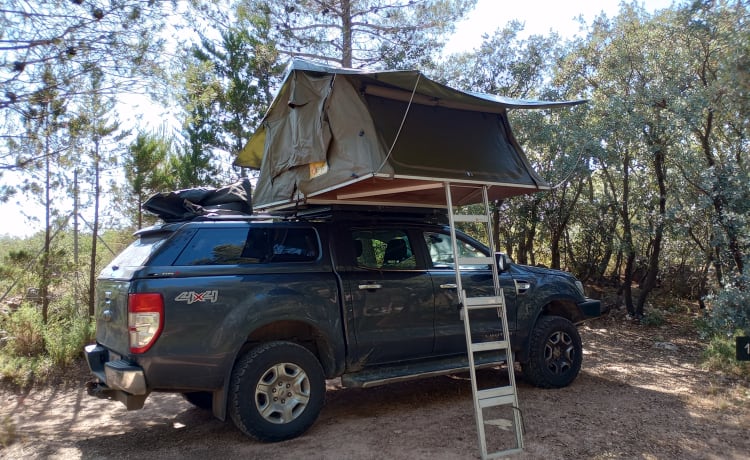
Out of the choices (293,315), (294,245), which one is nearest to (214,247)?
(294,245)

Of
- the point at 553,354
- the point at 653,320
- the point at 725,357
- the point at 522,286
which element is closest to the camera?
the point at 522,286

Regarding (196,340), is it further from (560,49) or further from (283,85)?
(560,49)

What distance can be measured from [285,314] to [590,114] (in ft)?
25.8

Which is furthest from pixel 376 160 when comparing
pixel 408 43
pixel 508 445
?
pixel 408 43

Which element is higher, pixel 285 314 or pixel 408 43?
pixel 408 43

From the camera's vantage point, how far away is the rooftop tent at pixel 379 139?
4.65 meters

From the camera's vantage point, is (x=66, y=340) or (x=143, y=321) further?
(x=66, y=340)

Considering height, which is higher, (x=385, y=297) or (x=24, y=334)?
(x=385, y=297)

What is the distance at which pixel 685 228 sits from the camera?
31.4 ft

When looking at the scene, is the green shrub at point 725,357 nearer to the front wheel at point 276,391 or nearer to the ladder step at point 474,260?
the ladder step at point 474,260

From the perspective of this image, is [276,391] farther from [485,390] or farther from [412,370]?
[485,390]

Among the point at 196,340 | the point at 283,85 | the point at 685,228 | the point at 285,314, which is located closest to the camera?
the point at 196,340

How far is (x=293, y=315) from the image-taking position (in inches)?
188

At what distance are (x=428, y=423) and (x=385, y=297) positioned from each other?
1209mm
